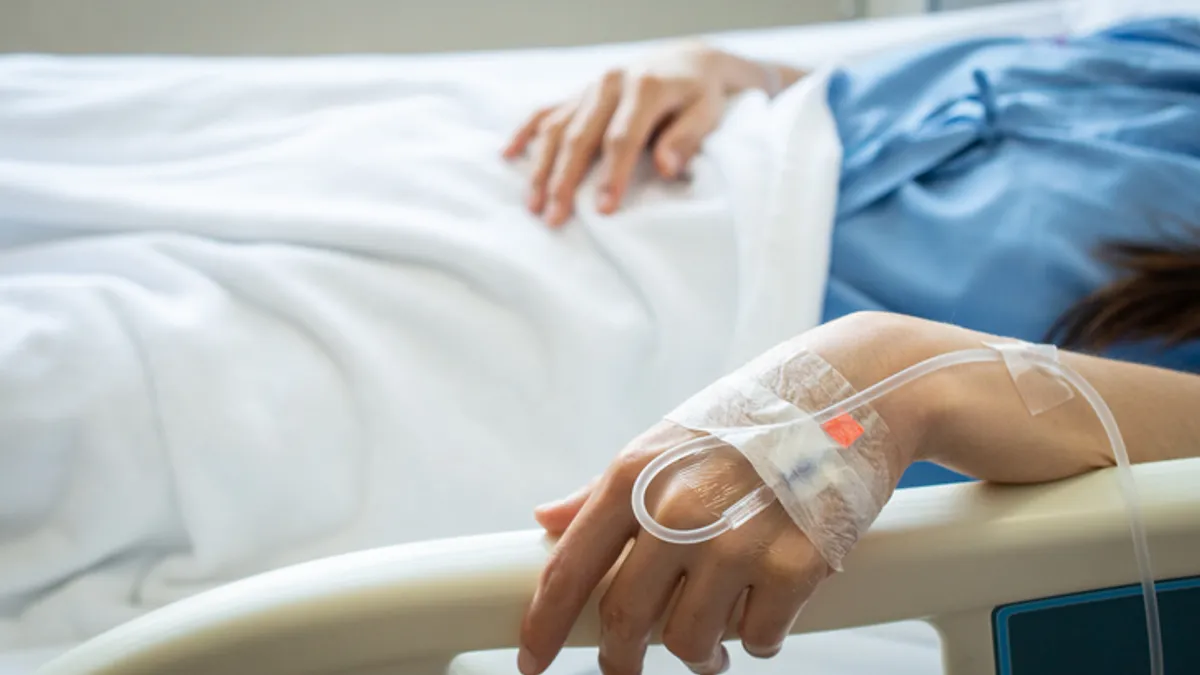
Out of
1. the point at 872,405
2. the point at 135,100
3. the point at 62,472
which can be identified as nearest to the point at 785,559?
the point at 872,405

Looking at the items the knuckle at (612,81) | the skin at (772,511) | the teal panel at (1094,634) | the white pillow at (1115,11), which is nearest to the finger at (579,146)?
the knuckle at (612,81)

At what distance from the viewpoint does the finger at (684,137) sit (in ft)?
2.95

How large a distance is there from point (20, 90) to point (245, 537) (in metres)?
0.55

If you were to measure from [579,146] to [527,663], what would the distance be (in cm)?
58

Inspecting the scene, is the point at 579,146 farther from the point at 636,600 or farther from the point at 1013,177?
the point at 636,600

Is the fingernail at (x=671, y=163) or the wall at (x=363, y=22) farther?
the wall at (x=363, y=22)

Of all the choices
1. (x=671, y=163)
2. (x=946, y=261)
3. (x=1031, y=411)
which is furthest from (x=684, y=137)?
(x=1031, y=411)

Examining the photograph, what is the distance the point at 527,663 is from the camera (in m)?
0.43

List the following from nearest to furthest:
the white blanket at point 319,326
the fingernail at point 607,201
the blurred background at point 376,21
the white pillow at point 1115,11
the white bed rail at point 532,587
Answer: the white bed rail at point 532,587 < the white blanket at point 319,326 < the fingernail at point 607,201 < the white pillow at point 1115,11 < the blurred background at point 376,21

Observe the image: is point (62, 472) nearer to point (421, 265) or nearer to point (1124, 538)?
point (421, 265)

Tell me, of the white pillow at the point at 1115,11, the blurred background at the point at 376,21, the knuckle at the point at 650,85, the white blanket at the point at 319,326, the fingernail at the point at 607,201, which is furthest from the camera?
the blurred background at the point at 376,21

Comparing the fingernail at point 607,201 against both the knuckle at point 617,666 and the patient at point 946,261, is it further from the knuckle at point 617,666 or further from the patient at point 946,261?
the knuckle at point 617,666

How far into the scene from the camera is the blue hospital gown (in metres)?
0.74

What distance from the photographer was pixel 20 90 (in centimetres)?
93
